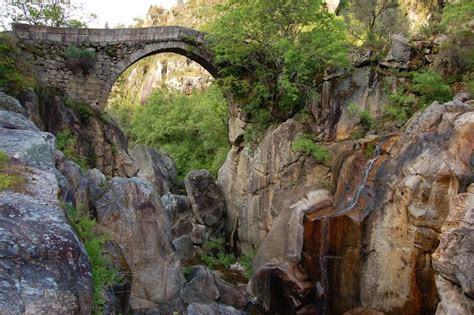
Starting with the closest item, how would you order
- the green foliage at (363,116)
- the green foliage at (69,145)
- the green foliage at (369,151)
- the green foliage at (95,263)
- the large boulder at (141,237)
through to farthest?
the green foliage at (95,263)
the large boulder at (141,237)
the green foliage at (369,151)
the green foliage at (69,145)
the green foliage at (363,116)

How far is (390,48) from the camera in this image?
12500mm

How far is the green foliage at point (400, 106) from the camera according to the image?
37.1ft

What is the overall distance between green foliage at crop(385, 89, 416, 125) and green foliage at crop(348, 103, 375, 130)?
0.50 metres

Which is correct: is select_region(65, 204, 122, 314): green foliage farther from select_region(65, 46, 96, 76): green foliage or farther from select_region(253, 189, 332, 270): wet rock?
select_region(65, 46, 96, 76): green foliage

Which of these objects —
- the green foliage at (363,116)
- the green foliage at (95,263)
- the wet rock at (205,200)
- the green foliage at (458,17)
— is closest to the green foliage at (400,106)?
the green foliage at (363,116)

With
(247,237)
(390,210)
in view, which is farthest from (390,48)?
(247,237)

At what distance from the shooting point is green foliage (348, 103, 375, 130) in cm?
1177

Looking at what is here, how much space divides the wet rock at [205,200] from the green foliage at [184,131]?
19.7 ft

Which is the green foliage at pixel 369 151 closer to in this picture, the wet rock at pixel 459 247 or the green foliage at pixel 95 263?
the wet rock at pixel 459 247

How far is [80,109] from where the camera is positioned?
42.4 ft

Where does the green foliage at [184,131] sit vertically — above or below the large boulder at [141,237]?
above

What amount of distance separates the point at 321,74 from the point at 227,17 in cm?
358

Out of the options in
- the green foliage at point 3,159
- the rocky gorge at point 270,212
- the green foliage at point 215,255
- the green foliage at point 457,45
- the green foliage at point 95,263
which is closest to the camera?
the rocky gorge at point 270,212

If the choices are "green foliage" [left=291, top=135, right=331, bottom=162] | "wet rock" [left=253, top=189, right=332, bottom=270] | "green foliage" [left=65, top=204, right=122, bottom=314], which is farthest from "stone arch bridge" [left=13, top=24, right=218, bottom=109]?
"green foliage" [left=65, top=204, right=122, bottom=314]
